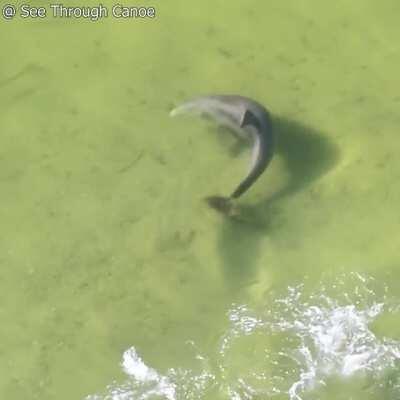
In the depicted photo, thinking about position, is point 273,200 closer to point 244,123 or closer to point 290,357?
point 244,123

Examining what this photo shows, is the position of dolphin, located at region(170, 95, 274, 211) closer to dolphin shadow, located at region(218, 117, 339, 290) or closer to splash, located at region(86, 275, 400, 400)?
dolphin shadow, located at region(218, 117, 339, 290)

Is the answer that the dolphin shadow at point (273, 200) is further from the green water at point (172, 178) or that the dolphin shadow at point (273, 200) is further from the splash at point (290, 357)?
the splash at point (290, 357)

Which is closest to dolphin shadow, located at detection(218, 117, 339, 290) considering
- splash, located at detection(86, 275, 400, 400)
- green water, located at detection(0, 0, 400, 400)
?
green water, located at detection(0, 0, 400, 400)

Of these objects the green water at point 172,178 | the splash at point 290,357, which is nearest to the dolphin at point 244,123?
the green water at point 172,178

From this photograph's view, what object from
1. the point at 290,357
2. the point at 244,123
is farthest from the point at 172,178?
the point at 290,357

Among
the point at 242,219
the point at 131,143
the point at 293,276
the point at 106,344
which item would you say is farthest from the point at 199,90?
the point at 106,344

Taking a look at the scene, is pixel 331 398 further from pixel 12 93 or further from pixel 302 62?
pixel 12 93

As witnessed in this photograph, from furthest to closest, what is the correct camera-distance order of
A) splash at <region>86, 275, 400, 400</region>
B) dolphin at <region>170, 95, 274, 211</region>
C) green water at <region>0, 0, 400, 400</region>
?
1. dolphin at <region>170, 95, 274, 211</region>
2. green water at <region>0, 0, 400, 400</region>
3. splash at <region>86, 275, 400, 400</region>
